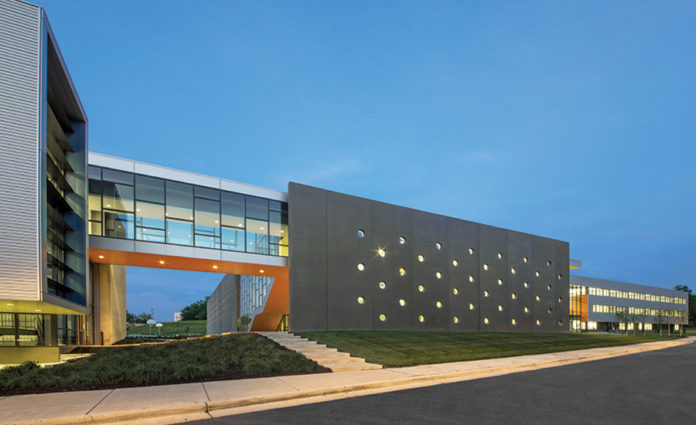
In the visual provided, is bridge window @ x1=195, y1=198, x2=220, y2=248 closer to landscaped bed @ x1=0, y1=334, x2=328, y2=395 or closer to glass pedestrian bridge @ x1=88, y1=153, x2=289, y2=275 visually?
glass pedestrian bridge @ x1=88, y1=153, x2=289, y2=275

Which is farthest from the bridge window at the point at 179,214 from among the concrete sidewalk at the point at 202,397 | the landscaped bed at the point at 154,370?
the concrete sidewalk at the point at 202,397

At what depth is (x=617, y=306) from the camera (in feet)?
233

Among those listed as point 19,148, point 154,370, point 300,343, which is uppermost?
point 19,148

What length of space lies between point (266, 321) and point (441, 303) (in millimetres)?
11954

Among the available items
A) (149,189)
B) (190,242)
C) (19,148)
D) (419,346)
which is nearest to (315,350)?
(419,346)

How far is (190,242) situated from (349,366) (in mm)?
11067

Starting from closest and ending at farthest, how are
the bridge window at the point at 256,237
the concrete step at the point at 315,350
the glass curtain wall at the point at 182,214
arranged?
the concrete step at the point at 315,350
the glass curtain wall at the point at 182,214
the bridge window at the point at 256,237

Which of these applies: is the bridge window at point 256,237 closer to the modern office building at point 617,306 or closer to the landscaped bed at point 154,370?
the landscaped bed at point 154,370

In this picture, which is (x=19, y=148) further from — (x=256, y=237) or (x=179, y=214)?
(x=256, y=237)

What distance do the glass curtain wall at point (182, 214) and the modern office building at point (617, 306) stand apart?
59140 mm

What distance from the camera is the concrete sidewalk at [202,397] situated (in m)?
6.84

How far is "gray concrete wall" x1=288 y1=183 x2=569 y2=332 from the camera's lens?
69.6 ft

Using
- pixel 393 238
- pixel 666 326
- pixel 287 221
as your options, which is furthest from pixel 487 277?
pixel 666 326

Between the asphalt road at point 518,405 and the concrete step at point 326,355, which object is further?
the concrete step at point 326,355
